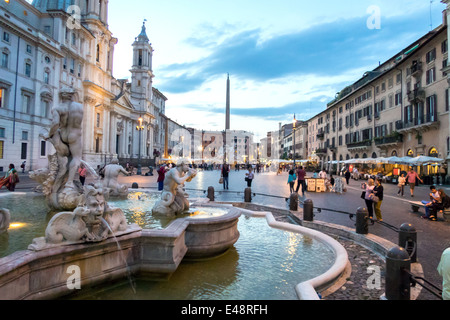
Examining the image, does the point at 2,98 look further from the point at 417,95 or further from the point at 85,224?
the point at 417,95

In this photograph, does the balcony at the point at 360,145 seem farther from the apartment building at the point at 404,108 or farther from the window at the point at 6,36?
the window at the point at 6,36

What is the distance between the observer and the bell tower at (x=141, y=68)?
6762 centimetres

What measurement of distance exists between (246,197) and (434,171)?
22.5 metres

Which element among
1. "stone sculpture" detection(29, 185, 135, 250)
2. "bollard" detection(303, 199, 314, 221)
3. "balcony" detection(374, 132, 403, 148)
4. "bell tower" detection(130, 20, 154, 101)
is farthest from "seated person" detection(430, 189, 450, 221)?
"bell tower" detection(130, 20, 154, 101)

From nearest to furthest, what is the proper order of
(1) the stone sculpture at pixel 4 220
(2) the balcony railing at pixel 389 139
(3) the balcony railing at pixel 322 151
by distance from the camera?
(1) the stone sculpture at pixel 4 220 → (2) the balcony railing at pixel 389 139 → (3) the balcony railing at pixel 322 151

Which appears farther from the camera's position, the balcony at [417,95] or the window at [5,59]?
the window at [5,59]

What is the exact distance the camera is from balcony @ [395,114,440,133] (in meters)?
24.9

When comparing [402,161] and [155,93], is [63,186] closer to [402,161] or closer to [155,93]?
[402,161]

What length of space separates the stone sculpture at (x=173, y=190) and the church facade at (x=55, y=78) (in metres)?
25.2

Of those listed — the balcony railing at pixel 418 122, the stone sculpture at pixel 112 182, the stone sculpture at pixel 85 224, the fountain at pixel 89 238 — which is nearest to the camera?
the fountain at pixel 89 238

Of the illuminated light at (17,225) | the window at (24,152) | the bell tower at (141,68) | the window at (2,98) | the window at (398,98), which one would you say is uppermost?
the bell tower at (141,68)

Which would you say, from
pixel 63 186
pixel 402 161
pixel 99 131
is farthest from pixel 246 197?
pixel 99 131

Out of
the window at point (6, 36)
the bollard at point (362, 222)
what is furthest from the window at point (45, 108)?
the bollard at point (362, 222)

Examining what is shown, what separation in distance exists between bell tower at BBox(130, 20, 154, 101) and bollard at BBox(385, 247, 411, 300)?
69644 mm
